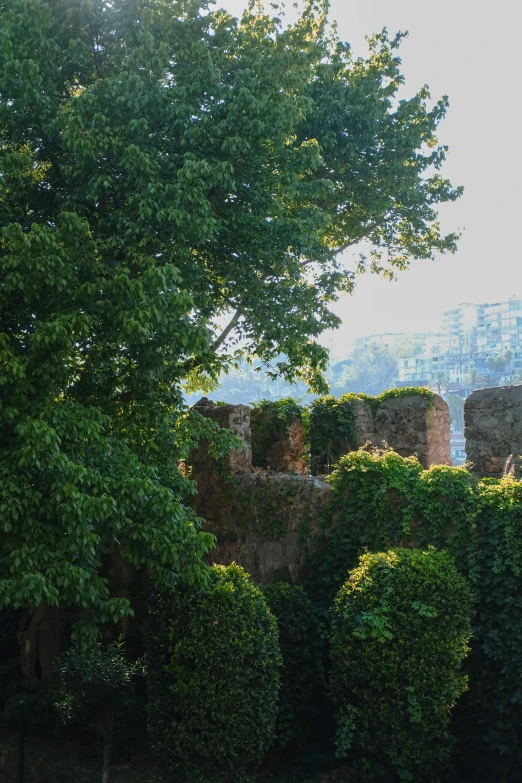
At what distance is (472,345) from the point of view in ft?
257

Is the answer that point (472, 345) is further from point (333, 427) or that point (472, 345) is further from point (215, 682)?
point (215, 682)

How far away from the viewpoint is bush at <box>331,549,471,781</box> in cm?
885

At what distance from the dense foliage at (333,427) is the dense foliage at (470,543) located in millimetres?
4549

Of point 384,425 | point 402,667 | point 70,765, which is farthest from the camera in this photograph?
point 384,425

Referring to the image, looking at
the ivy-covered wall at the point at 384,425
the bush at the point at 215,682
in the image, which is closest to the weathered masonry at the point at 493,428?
the ivy-covered wall at the point at 384,425

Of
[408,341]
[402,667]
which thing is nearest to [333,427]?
[402,667]

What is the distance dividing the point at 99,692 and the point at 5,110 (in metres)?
6.82

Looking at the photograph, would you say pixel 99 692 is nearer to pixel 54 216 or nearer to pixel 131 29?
pixel 54 216

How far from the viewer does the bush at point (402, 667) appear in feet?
29.0

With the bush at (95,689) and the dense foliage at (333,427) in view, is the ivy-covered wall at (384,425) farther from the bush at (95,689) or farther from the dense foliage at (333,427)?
the bush at (95,689)

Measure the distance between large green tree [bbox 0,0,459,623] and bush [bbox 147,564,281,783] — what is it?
1.73 feet

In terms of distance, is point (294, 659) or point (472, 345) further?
point (472, 345)

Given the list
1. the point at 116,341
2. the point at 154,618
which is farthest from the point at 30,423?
the point at 154,618

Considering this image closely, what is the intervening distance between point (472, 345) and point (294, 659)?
233 ft
